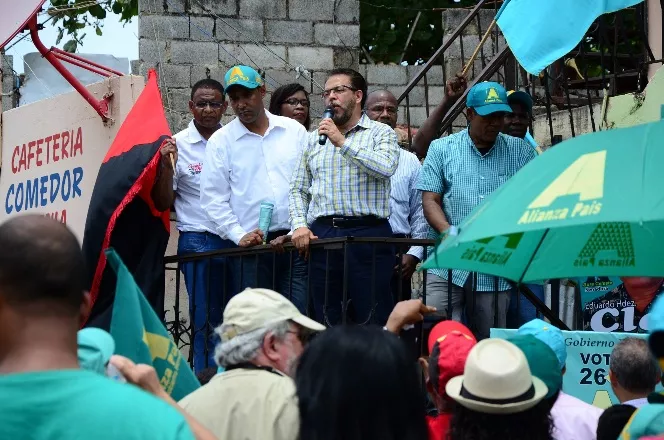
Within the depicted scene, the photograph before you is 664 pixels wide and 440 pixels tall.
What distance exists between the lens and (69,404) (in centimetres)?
290

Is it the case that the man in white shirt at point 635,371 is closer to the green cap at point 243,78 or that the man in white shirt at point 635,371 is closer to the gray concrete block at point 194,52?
the green cap at point 243,78

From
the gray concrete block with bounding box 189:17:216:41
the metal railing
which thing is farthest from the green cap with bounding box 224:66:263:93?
the gray concrete block with bounding box 189:17:216:41

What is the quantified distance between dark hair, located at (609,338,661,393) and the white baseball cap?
150 centimetres

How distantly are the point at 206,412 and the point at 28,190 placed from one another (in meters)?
5.22

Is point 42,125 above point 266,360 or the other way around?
above

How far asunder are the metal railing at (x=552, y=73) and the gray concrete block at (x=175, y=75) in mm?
2042

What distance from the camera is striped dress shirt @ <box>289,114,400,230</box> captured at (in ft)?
23.6

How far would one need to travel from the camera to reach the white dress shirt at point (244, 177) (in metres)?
7.88

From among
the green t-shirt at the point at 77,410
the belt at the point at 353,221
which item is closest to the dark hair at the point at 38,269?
the green t-shirt at the point at 77,410

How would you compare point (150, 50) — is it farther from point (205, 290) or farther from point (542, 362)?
point (542, 362)

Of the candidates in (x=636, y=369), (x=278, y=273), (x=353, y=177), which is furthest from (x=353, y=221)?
(x=636, y=369)

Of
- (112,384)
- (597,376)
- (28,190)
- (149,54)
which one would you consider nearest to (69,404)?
(112,384)

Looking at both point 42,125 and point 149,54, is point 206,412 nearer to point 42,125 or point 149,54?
point 42,125

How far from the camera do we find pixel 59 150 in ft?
29.0
